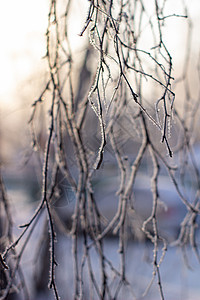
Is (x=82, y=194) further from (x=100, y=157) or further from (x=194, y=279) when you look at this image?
(x=194, y=279)

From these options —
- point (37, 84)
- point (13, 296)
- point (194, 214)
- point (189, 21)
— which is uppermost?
point (189, 21)

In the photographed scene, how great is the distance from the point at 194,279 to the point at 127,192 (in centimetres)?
445

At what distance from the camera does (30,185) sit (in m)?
13.6

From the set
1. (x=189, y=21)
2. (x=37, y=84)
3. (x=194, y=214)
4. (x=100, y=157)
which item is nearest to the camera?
(x=100, y=157)

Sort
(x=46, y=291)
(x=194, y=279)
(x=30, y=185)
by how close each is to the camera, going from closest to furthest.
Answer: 1. (x=46, y=291)
2. (x=194, y=279)
3. (x=30, y=185)

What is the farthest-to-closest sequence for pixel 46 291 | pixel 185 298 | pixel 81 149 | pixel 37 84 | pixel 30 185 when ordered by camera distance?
pixel 30 185
pixel 185 298
pixel 46 291
pixel 37 84
pixel 81 149

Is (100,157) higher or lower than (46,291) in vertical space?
higher

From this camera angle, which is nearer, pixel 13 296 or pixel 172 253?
pixel 13 296

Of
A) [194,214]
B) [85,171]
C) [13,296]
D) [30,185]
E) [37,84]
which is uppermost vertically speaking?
[37,84]

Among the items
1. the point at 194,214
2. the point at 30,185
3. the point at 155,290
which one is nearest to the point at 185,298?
the point at 155,290

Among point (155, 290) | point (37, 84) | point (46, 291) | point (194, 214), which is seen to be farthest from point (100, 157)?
point (155, 290)

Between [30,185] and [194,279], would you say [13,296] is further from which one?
[30,185]

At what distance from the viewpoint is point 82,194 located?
1.52 m

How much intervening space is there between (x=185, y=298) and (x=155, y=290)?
1.24 ft
